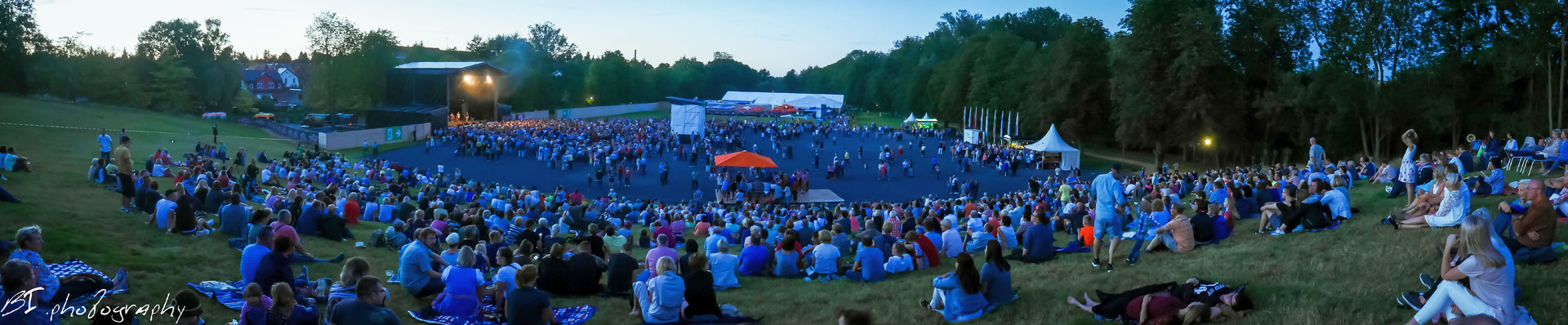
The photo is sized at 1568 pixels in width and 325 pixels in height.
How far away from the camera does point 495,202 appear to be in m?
18.5

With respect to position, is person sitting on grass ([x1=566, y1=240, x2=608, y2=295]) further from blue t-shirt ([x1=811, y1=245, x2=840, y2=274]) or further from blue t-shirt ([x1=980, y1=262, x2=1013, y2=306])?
blue t-shirt ([x1=980, y1=262, x2=1013, y2=306])

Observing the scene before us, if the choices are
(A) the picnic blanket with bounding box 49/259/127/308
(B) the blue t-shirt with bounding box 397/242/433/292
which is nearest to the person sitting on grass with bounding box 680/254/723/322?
(B) the blue t-shirt with bounding box 397/242/433/292

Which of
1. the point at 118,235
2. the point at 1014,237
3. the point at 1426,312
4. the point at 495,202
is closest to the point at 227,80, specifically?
the point at 495,202

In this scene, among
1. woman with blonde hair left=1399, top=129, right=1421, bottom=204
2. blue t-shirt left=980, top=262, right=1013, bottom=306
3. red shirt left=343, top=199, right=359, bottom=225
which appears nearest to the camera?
blue t-shirt left=980, top=262, right=1013, bottom=306

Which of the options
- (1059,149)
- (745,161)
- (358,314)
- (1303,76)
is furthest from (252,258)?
(1303,76)

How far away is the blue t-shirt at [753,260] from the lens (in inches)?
387

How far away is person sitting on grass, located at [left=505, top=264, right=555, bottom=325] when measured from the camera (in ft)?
20.8

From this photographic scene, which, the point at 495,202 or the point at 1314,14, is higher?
the point at 1314,14

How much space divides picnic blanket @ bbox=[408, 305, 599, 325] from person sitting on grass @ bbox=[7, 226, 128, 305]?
226cm

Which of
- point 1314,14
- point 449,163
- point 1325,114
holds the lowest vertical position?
point 449,163

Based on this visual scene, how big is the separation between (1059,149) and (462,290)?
3082cm

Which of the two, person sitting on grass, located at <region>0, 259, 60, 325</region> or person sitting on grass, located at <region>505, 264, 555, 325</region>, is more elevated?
person sitting on grass, located at <region>0, 259, 60, 325</region>

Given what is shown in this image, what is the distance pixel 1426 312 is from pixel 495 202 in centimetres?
1590

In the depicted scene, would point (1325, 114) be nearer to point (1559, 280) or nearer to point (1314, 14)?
point (1314, 14)
